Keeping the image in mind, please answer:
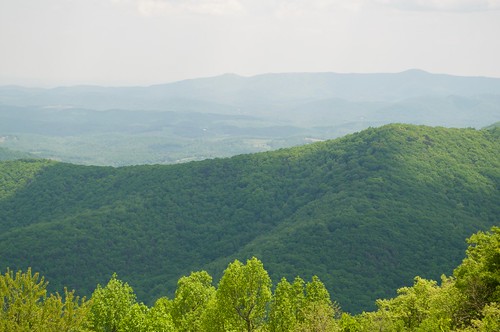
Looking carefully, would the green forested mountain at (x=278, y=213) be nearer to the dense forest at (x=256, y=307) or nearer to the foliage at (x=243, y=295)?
the dense forest at (x=256, y=307)

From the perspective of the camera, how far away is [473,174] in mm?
148625

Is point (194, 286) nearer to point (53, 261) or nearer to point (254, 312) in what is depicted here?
point (254, 312)

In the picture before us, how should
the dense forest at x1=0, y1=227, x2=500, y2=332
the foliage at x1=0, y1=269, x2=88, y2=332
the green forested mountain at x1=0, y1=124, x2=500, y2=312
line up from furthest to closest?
the green forested mountain at x1=0, y1=124, x2=500, y2=312 → the dense forest at x1=0, y1=227, x2=500, y2=332 → the foliage at x1=0, y1=269, x2=88, y2=332

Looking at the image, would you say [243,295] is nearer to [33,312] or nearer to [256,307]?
[256,307]

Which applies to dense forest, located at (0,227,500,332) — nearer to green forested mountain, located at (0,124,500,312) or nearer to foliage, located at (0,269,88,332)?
foliage, located at (0,269,88,332)

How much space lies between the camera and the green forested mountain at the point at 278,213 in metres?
124

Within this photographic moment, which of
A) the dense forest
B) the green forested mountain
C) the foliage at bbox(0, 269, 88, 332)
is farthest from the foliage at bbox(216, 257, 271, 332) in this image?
the green forested mountain

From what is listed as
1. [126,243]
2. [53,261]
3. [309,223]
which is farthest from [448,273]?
[53,261]

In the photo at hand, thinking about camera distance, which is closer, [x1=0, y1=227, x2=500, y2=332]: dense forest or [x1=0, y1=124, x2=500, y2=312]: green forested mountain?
[x1=0, y1=227, x2=500, y2=332]: dense forest

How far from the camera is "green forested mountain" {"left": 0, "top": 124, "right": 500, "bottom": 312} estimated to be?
12375 cm

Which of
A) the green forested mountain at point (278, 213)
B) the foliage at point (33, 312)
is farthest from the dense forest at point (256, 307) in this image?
the green forested mountain at point (278, 213)

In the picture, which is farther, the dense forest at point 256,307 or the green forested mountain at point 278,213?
→ the green forested mountain at point 278,213

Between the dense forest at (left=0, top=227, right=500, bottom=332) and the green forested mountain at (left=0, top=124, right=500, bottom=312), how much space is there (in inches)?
2424

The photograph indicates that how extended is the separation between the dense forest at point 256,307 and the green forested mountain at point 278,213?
61576 mm
